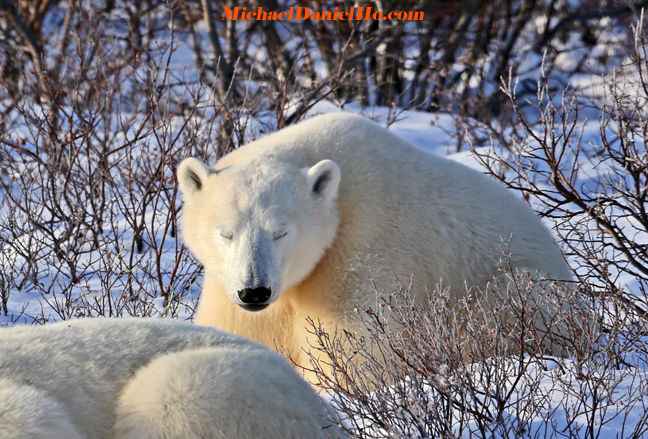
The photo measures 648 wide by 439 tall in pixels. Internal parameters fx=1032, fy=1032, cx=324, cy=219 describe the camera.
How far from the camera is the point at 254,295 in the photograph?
12.5 ft

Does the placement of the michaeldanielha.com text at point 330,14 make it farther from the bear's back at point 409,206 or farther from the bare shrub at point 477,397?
the bare shrub at point 477,397

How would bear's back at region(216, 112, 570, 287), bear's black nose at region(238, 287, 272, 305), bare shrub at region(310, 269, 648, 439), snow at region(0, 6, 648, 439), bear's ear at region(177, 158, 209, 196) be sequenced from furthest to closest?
bear's ear at region(177, 158, 209, 196), bear's back at region(216, 112, 570, 287), bear's black nose at region(238, 287, 272, 305), snow at region(0, 6, 648, 439), bare shrub at region(310, 269, 648, 439)

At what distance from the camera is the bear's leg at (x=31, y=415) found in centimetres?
229

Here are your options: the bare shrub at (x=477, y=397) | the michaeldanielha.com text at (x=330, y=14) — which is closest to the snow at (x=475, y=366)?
the bare shrub at (x=477, y=397)

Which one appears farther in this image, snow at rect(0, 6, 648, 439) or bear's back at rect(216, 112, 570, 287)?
bear's back at rect(216, 112, 570, 287)

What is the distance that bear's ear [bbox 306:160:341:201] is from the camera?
403cm

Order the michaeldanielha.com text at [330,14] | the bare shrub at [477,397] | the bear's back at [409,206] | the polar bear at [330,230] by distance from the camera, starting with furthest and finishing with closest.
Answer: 1. the michaeldanielha.com text at [330,14]
2. the bear's back at [409,206]
3. the polar bear at [330,230]
4. the bare shrub at [477,397]

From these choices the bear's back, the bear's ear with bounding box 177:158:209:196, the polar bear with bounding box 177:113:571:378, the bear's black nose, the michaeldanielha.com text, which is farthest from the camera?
the michaeldanielha.com text

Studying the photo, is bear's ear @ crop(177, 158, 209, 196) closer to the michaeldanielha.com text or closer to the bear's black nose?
the bear's black nose

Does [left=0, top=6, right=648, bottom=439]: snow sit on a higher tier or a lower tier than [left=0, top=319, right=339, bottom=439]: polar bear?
lower

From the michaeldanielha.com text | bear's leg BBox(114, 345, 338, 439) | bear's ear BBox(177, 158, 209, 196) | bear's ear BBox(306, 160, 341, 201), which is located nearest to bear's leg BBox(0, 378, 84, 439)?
bear's leg BBox(114, 345, 338, 439)

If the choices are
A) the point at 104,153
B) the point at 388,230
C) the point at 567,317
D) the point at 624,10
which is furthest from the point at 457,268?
the point at 624,10

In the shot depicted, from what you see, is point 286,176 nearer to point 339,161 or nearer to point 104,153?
point 339,161

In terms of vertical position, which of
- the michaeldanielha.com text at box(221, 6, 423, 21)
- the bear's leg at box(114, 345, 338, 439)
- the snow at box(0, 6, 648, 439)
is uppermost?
the bear's leg at box(114, 345, 338, 439)
